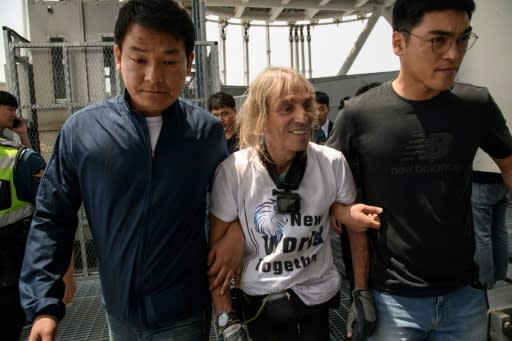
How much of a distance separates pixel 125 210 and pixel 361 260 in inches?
38.8

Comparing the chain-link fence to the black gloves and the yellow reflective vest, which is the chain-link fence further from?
the black gloves

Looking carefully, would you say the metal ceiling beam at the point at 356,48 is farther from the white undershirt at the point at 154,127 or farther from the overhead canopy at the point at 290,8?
→ the white undershirt at the point at 154,127

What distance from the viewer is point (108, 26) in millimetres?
6426

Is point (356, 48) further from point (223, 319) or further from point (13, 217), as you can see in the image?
point (223, 319)

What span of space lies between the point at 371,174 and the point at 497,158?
570mm

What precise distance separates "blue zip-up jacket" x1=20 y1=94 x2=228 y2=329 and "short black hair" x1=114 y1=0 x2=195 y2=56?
10.8 inches

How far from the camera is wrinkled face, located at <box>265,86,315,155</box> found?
1696 mm

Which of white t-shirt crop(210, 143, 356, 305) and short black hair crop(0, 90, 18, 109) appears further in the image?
short black hair crop(0, 90, 18, 109)

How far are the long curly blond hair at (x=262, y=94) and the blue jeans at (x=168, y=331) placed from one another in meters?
0.76

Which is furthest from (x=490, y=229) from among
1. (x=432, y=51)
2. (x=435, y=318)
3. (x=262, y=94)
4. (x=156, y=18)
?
(x=156, y=18)

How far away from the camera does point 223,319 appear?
1652mm

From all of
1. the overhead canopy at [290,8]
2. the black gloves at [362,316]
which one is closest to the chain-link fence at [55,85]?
the black gloves at [362,316]

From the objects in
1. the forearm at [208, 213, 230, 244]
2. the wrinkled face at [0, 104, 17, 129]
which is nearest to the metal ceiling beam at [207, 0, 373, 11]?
the wrinkled face at [0, 104, 17, 129]

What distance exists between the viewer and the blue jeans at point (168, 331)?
1.55 meters
